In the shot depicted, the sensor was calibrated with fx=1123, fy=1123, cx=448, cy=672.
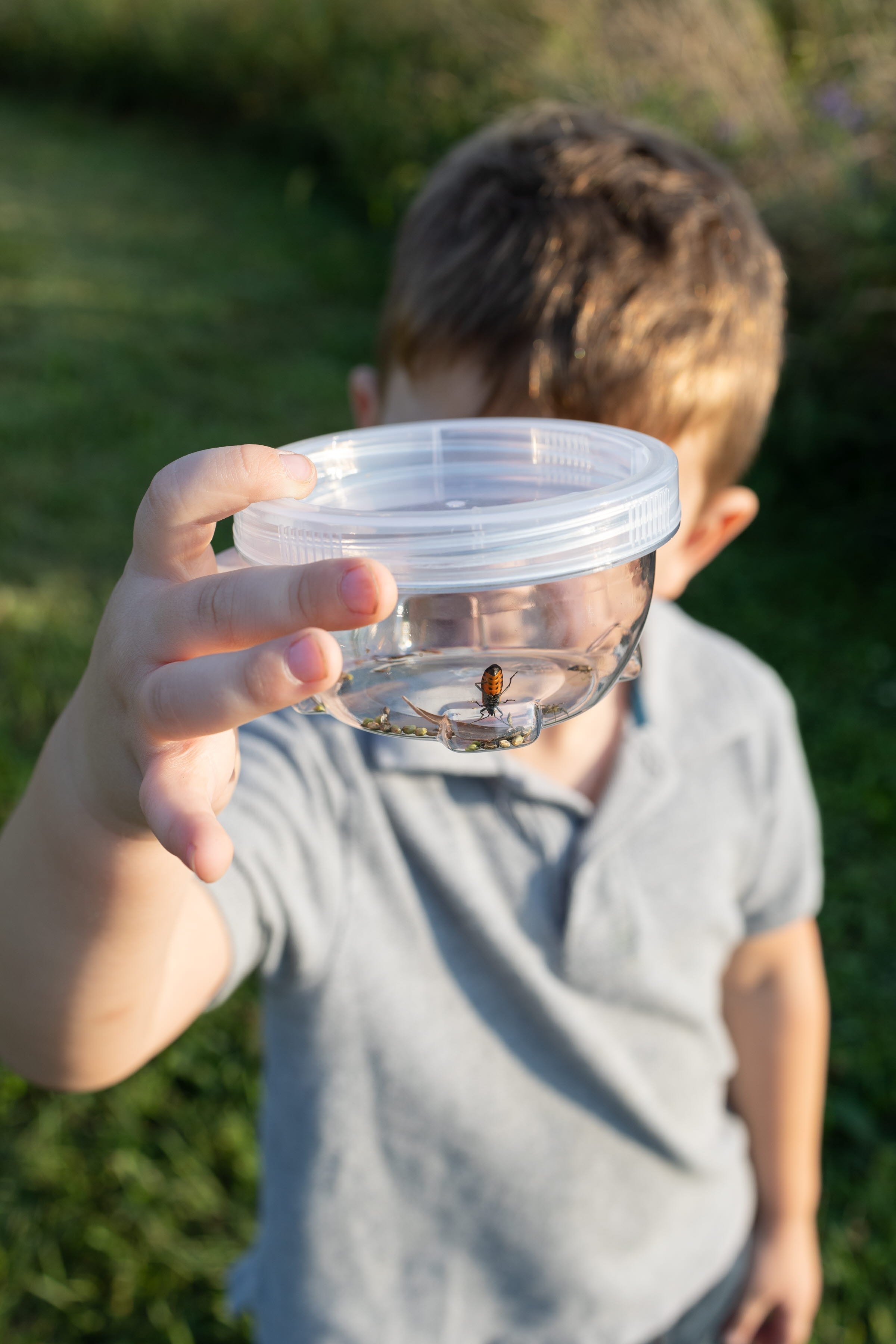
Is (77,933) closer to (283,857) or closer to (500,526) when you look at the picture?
(283,857)

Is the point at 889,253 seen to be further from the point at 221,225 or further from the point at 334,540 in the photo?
the point at 221,225

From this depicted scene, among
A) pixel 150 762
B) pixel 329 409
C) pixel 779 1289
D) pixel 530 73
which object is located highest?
pixel 150 762

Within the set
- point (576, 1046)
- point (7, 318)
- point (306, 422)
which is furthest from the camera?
point (7, 318)

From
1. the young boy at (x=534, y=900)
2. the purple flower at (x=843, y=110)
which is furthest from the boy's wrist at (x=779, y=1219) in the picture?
the purple flower at (x=843, y=110)

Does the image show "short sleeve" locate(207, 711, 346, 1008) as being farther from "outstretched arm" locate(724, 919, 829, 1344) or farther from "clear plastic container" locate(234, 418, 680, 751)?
"outstretched arm" locate(724, 919, 829, 1344)

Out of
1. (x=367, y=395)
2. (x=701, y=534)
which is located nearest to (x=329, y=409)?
(x=367, y=395)

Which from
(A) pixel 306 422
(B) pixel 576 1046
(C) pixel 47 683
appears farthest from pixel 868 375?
(B) pixel 576 1046

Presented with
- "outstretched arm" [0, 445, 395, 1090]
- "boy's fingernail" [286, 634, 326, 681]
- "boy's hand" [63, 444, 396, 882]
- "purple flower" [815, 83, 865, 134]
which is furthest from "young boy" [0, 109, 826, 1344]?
"purple flower" [815, 83, 865, 134]
